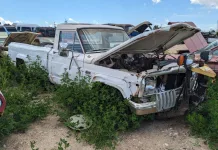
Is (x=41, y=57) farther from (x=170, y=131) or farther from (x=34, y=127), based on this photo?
(x=170, y=131)

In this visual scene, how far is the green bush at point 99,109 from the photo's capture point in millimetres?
4027

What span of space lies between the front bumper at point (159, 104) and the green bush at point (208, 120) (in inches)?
17.3

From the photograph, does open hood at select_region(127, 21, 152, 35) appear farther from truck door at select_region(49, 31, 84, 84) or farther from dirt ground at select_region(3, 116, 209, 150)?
dirt ground at select_region(3, 116, 209, 150)

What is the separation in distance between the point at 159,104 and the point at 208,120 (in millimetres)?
1108

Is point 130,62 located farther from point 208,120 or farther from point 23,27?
point 23,27

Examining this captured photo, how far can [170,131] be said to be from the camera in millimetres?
4570

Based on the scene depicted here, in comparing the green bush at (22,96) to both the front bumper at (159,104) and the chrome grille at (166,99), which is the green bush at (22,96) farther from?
the chrome grille at (166,99)

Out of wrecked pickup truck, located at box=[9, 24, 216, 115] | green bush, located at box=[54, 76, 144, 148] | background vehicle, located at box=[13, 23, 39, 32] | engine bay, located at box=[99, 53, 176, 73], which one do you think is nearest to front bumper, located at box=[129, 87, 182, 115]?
wrecked pickup truck, located at box=[9, 24, 216, 115]

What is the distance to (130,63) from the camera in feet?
17.3

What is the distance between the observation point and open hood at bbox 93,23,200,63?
4.27 metres

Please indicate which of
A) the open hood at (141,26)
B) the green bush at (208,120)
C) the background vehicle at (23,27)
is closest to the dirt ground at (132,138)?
the green bush at (208,120)

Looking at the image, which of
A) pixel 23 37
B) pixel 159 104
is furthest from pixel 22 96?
pixel 23 37

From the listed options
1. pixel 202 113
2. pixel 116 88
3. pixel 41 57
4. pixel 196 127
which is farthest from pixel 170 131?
pixel 41 57

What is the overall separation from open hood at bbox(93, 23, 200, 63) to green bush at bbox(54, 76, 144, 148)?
2.18 ft
